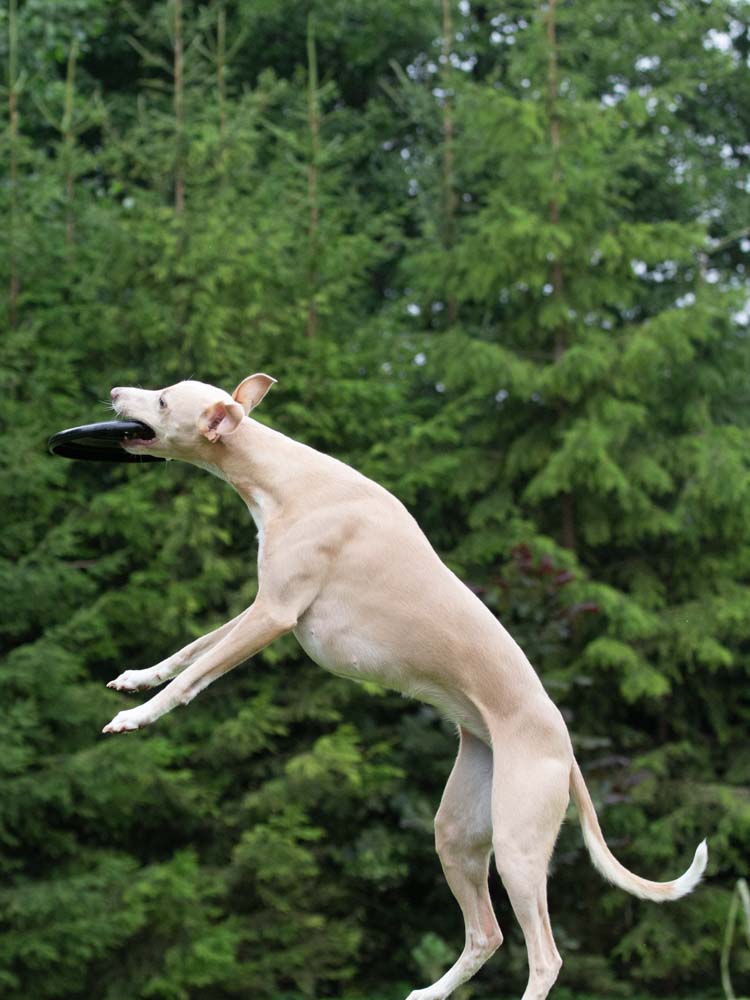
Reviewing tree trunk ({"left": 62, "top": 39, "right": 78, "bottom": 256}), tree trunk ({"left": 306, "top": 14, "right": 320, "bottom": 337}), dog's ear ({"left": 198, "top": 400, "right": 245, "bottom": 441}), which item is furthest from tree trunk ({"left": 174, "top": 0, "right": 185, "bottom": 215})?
dog's ear ({"left": 198, "top": 400, "right": 245, "bottom": 441})

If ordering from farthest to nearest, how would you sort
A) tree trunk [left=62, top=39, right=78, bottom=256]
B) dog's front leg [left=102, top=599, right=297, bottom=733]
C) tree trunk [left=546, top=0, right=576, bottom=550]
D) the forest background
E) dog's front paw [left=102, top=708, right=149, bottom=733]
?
tree trunk [left=546, top=0, right=576, bottom=550] < tree trunk [left=62, top=39, right=78, bottom=256] < the forest background < dog's front leg [left=102, top=599, right=297, bottom=733] < dog's front paw [left=102, top=708, right=149, bottom=733]

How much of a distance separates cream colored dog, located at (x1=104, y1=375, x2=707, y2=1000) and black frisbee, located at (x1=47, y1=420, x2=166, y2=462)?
1.5 inches

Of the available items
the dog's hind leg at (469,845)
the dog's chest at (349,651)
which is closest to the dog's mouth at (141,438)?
the dog's chest at (349,651)

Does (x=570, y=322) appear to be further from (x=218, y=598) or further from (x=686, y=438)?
(x=218, y=598)

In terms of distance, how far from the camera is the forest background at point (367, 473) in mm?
8828

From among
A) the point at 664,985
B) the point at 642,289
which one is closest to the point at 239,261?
the point at 642,289

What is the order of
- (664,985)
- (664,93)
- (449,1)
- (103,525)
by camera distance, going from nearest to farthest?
(103,525) < (664,985) < (664,93) < (449,1)

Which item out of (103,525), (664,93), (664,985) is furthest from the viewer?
(664,93)

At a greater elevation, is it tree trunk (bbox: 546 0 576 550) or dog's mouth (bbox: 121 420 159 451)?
dog's mouth (bbox: 121 420 159 451)

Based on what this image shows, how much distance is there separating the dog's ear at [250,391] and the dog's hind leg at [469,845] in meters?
0.96

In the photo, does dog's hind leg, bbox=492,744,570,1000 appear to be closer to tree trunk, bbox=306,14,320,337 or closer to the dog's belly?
the dog's belly

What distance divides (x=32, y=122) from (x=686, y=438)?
19.1 ft

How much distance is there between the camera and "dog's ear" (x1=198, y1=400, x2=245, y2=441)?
3.21 m

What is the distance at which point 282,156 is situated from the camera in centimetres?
1160
